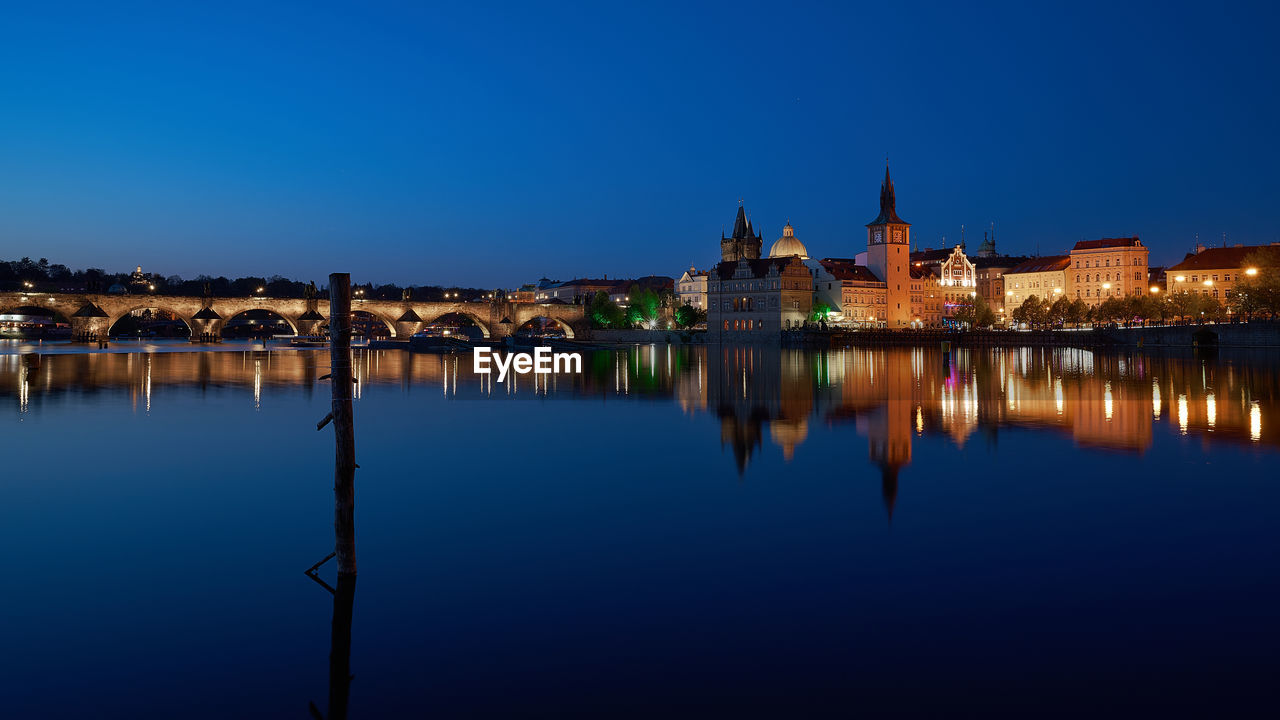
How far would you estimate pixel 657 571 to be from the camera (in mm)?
9445

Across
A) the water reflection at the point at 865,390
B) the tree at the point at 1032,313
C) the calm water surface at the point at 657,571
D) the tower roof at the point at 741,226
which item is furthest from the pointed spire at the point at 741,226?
the calm water surface at the point at 657,571

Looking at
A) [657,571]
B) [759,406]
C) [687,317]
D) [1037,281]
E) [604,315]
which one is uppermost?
[1037,281]

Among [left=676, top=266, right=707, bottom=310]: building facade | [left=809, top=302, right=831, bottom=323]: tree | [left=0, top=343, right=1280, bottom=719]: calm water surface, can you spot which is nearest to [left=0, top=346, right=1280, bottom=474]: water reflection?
[left=0, top=343, right=1280, bottom=719]: calm water surface

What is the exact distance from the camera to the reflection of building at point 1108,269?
118 metres

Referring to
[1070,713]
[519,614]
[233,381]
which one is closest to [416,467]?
[519,614]

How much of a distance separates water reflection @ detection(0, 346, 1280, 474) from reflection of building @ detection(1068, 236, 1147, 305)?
→ 6879 cm

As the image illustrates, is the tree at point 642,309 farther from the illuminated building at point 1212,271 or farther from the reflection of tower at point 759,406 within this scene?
the reflection of tower at point 759,406

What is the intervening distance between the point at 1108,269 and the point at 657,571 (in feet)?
420

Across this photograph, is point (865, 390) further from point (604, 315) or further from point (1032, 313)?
point (604, 315)

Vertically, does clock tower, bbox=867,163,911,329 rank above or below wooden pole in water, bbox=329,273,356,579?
above

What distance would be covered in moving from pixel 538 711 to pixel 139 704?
2906 millimetres

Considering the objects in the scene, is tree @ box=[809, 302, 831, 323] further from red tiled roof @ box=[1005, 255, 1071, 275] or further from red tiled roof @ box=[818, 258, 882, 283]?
red tiled roof @ box=[1005, 255, 1071, 275]

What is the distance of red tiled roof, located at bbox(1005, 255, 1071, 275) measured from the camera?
126 m

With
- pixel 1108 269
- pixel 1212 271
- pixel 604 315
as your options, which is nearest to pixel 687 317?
pixel 604 315
